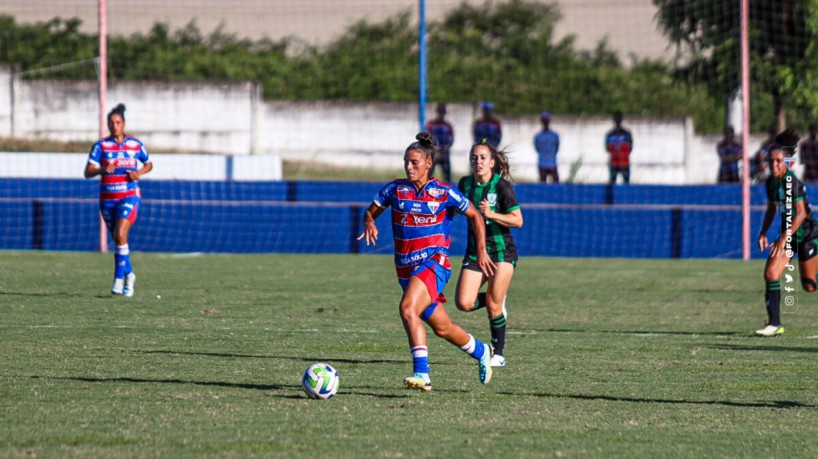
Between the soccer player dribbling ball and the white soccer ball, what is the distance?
0.80m

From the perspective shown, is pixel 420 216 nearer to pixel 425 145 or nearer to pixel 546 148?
pixel 425 145

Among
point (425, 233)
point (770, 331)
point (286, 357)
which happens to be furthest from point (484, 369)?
point (770, 331)

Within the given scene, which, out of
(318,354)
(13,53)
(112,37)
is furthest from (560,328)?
(13,53)

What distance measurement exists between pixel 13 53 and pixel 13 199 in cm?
1020

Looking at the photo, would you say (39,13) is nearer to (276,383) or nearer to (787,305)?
(787,305)

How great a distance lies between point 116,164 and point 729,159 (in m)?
15.7

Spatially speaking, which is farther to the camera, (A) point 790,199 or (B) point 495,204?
(A) point 790,199

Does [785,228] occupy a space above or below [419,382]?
above

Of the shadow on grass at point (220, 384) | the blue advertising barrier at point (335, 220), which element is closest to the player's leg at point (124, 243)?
the shadow on grass at point (220, 384)

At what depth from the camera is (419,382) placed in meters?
8.16

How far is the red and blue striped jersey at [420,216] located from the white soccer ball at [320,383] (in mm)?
1074

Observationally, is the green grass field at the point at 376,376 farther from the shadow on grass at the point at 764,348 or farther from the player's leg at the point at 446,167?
the player's leg at the point at 446,167

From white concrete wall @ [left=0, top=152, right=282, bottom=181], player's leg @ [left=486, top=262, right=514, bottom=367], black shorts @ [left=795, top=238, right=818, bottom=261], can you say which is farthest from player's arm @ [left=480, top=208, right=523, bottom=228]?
white concrete wall @ [left=0, top=152, right=282, bottom=181]

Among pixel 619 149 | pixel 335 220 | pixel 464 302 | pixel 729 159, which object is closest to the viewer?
pixel 464 302
